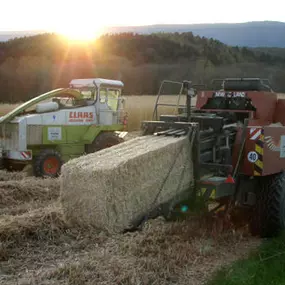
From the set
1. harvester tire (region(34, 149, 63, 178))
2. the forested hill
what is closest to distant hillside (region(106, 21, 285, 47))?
the forested hill

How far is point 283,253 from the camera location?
537 cm

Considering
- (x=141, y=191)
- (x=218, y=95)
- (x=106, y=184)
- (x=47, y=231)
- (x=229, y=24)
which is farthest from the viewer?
(x=229, y=24)

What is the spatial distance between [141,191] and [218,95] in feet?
10.2

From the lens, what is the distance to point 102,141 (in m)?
12.2

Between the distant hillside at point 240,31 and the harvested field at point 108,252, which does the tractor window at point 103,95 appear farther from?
the distant hillside at point 240,31

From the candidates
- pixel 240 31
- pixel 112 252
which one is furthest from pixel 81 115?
pixel 240 31

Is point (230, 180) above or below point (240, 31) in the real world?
below

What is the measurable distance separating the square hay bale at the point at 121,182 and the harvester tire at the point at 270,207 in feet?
4.51

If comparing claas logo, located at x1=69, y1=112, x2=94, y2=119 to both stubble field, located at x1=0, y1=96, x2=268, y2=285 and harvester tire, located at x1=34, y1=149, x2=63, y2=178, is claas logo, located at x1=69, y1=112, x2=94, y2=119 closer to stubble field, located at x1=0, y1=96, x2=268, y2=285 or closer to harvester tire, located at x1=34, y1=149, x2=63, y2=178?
harvester tire, located at x1=34, y1=149, x2=63, y2=178

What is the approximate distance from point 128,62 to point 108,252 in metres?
36.8

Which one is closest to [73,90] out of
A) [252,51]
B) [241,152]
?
[241,152]

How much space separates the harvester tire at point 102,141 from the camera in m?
12.2

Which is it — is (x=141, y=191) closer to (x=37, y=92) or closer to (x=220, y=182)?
(x=220, y=182)

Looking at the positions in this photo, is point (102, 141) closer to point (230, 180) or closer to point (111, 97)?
point (111, 97)
